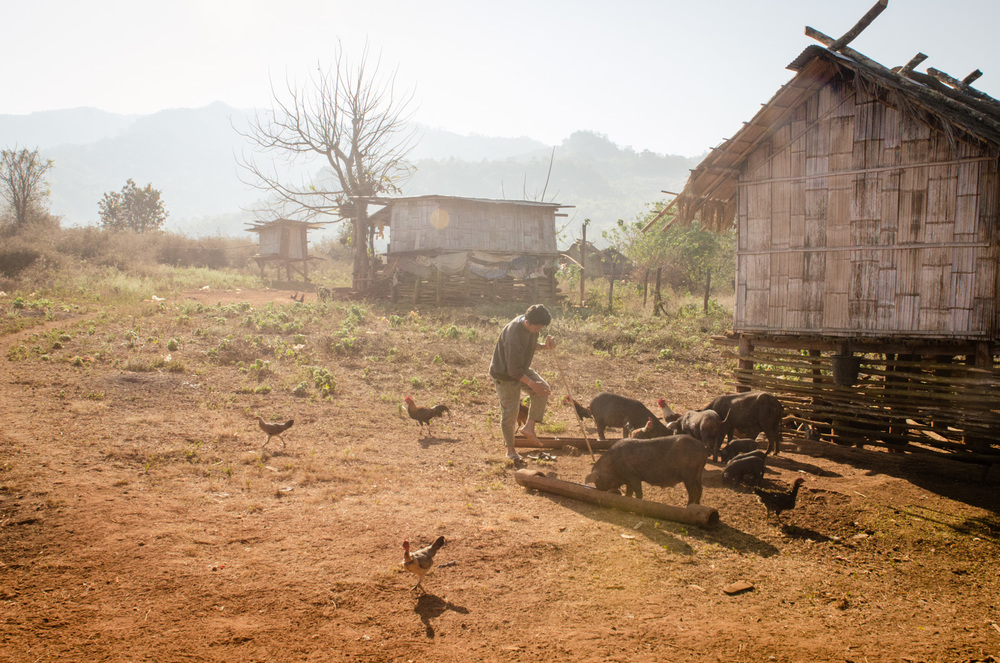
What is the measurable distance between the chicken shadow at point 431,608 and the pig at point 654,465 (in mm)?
2725

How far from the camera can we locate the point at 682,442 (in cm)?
623

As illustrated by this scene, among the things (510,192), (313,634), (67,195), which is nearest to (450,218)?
(313,634)

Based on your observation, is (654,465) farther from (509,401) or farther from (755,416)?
(755,416)

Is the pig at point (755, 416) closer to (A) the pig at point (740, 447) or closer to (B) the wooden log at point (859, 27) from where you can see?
(A) the pig at point (740, 447)

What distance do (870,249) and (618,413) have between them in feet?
14.0

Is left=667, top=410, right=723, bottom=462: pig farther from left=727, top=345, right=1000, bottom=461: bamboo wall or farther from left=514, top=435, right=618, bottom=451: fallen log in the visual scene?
left=727, top=345, right=1000, bottom=461: bamboo wall

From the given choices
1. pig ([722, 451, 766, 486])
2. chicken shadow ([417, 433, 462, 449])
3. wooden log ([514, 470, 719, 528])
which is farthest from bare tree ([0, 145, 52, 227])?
pig ([722, 451, 766, 486])

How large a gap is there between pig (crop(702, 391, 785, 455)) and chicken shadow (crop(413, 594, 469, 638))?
5.79 meters

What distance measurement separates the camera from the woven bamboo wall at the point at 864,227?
8117 millimetres

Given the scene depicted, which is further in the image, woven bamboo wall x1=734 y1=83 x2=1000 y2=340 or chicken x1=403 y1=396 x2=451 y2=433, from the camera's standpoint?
chicken x1=403 y1=396 x2=451 y2=433

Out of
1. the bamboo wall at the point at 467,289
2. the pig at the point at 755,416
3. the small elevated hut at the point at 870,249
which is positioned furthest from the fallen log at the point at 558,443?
the bamboo wall at the point at 467,289

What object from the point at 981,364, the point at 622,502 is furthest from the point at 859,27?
the point at 622,502

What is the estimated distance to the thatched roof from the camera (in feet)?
26.1

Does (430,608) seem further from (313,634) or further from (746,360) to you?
(746,360)
